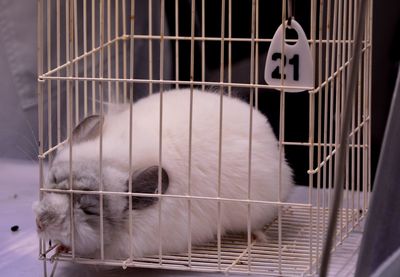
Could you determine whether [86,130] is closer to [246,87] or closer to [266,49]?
[246,87]

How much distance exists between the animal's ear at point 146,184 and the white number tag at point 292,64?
0.88 feet

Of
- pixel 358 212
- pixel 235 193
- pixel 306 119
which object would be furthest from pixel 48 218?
pixel 306 119

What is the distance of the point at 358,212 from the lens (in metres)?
1.72

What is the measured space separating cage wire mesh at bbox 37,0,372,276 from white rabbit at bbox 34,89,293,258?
3 cm

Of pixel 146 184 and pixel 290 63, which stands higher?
pixel 290 63

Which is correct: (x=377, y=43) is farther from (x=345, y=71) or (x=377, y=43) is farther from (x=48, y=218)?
(x=48, y=218)

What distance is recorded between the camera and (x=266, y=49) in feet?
7.18

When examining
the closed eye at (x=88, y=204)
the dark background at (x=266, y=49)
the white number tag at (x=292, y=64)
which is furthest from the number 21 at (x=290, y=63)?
the dark background at (x=266, y=49)

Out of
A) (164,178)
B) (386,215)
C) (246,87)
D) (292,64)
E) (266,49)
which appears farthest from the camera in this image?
(266,49)

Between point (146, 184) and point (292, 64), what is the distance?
0.34m

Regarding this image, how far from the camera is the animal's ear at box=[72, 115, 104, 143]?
161 centimetres

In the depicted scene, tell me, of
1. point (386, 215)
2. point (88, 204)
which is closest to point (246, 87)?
point (88, 204)

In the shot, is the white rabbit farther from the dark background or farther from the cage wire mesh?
the dark background

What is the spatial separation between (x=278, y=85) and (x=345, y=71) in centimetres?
37
